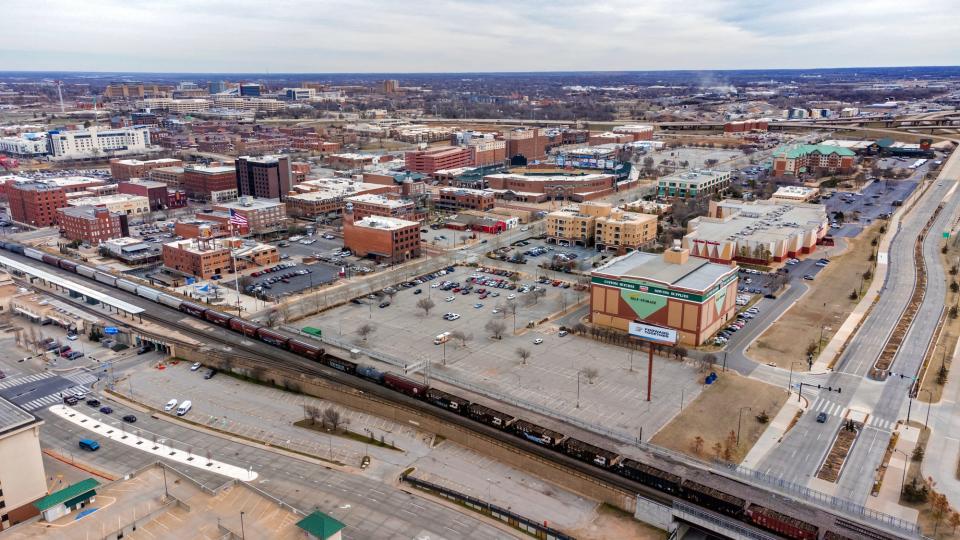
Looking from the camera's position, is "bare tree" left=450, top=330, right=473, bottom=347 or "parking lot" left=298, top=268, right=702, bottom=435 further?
"bare tree" left=450, top=330, right=473, bottom=347

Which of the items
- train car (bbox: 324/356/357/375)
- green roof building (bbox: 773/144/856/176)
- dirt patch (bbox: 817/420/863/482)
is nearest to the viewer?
dirt patch (bbox: 817/420/863/482)

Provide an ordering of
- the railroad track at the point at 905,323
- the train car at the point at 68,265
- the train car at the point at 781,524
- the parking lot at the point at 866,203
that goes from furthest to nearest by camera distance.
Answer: the parking lot at the point at 866,203
the train car at the point at 68,265
the railroad track at the point at 905,323
the train car at the point at 781,524

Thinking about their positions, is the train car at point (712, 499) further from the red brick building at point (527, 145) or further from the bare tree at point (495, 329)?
the red brick building at point (527, 145)

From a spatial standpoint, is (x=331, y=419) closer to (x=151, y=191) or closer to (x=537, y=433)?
(x=537, y=433)

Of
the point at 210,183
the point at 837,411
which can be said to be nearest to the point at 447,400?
the point at 837,411

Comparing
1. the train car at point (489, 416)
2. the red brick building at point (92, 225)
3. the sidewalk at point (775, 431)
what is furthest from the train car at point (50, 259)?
the sidewalk at point (775, 431)

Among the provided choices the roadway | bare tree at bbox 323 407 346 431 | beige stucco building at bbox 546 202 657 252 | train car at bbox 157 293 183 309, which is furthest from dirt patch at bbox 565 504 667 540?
beige stucco building at bbox 546 202 657 252

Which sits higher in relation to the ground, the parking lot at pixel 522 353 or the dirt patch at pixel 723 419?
the parking lot at pixel 522 353

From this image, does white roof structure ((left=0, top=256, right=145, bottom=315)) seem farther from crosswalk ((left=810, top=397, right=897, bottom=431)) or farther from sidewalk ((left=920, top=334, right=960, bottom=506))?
sidewalk ((left=920, top=334, right=960, bottom=506))

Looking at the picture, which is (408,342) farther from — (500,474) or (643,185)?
(643,185)
